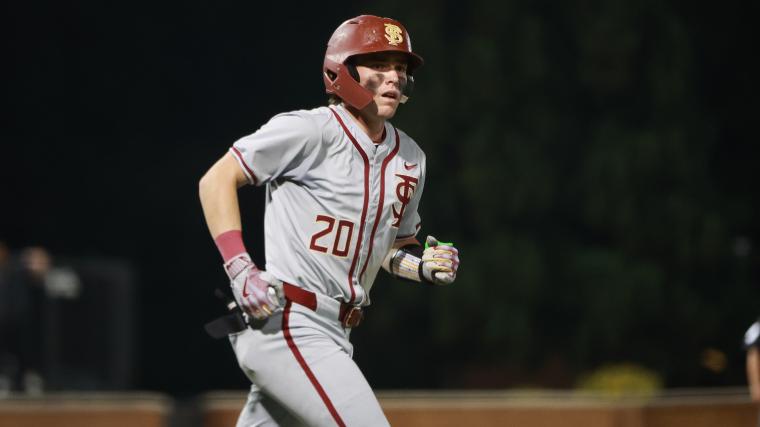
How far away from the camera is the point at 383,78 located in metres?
4.30

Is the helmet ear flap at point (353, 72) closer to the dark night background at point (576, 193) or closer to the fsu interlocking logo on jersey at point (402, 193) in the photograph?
the fsu interlocking logo on jersey at point (402, 193)

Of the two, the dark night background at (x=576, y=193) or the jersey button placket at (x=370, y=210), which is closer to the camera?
the jersey button placket at (x=370, y=210)

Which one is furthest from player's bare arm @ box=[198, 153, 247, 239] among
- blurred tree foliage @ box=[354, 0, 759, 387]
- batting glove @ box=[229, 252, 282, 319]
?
blurred tree foliage @ box=[354, 0, 759, 387]

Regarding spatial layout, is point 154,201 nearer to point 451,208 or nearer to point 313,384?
point 451,208

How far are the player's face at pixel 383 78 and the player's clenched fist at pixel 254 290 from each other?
31.1 inches

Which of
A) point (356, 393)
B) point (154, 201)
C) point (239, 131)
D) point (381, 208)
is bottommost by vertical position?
point (154, 201)

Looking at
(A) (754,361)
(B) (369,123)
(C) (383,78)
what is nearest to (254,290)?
(B) (369,123)

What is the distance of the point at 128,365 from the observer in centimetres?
1436

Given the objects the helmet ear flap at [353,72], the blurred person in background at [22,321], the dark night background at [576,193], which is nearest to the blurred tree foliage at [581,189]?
the dark night background at [576,193]

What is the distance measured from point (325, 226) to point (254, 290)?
419mm

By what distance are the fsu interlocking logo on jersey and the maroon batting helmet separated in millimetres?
288

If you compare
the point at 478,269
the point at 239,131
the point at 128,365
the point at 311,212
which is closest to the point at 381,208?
the point at 311,212

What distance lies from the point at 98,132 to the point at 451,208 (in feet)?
25.6

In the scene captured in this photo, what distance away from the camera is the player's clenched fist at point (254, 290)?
3.75m
